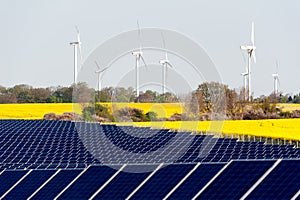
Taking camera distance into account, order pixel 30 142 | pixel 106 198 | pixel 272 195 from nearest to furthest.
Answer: pixel 272 195 → pixel 106 198 → pixel 30 142

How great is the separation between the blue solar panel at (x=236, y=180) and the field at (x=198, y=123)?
41885 mm

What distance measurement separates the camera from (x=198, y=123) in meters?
95.4

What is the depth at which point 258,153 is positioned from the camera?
132 ft

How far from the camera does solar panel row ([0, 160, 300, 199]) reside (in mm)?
23656

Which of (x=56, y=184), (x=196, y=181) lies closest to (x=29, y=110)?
(x=56, y=184)

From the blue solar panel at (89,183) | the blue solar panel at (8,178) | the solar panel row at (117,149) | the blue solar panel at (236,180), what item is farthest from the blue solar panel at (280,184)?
the solar panel row at (117,149)

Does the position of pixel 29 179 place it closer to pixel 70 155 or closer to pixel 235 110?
pixel 70 155

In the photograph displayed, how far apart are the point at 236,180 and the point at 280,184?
4.10 ft

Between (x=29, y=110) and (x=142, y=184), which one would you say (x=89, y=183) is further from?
(x=29, y=110)

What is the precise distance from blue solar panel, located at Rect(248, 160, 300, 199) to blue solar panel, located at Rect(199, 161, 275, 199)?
1.08 ft

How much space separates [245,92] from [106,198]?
102 m

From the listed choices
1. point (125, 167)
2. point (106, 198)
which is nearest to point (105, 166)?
point (125, 167)

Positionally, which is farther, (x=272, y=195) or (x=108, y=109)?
(x=108, y=109)

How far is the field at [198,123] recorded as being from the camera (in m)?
77.7
